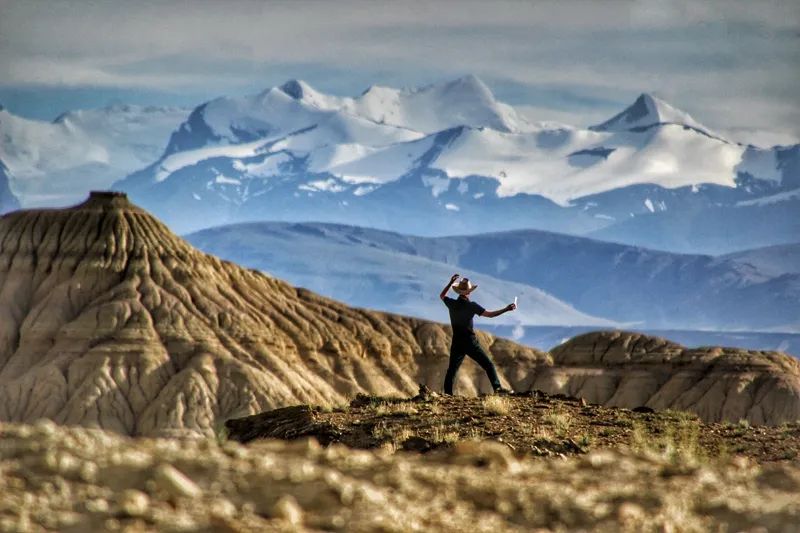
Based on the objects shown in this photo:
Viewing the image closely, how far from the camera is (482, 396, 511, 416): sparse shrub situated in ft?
92.3

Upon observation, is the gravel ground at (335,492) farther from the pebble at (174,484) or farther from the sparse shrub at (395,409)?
the sparse shrub at (395,409)

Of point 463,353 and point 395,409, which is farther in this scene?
point 463,353

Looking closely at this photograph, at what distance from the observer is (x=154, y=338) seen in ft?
410

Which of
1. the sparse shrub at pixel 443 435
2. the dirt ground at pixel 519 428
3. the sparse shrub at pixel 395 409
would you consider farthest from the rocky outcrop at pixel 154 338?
the sparse shrub at pixel 443 435

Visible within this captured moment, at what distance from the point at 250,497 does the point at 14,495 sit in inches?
77.5

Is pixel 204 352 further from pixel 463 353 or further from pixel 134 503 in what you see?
pixel 134 503

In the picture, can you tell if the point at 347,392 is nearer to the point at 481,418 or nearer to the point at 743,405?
the point at 743,405

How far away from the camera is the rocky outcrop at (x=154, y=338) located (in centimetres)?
11750

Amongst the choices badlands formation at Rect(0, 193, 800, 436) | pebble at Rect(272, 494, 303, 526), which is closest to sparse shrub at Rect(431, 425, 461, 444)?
pebble at Rect(272, 494, 303, 526)

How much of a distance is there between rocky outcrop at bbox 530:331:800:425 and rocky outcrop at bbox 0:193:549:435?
10426mm

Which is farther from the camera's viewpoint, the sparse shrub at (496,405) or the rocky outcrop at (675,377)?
the rocky outcrop at (675,377)

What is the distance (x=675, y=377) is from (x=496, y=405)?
122 metres

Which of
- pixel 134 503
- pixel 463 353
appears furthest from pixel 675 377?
pixel 134 503

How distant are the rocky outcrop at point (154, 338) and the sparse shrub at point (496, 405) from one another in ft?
277
